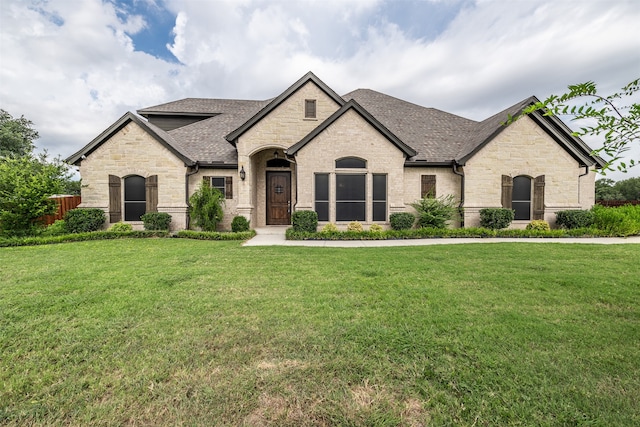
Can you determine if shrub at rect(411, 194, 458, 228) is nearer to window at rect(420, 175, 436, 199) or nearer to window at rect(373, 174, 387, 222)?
window at rect(420, 175, 436, 199)

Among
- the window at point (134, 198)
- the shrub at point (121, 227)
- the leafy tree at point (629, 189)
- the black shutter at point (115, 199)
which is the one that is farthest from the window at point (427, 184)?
the leafy tree at point (629, 189)

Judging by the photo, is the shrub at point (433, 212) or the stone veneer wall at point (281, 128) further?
the stone veneer wall at point (281, 128)

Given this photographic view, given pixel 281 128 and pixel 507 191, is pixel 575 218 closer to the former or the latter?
pixel 507 191

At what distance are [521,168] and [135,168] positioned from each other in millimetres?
17687

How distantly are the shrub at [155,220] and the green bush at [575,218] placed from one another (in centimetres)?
1779

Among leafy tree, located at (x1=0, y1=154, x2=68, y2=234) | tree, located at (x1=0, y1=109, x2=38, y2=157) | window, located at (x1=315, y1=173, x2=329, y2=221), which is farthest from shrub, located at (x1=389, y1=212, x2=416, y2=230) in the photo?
tree, located at (x1=0, y1=109, x2=38, y2=157)

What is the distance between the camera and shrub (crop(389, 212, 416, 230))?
1218 cm

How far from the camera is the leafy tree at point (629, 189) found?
46.7 m

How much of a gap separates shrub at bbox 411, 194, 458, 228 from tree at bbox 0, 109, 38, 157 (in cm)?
3494

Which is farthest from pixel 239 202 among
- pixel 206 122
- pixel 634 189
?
pixel 634 189

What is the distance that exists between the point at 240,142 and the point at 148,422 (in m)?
12.2

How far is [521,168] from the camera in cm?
1308

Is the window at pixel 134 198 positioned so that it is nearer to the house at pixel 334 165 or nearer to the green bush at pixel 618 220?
the house at pixel 334 165

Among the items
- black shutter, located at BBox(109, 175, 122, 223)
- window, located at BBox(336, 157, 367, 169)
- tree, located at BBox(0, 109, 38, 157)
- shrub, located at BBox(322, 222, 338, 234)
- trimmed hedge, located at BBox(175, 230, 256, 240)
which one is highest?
tree, located at BBox(0, 109, 38, 157)
